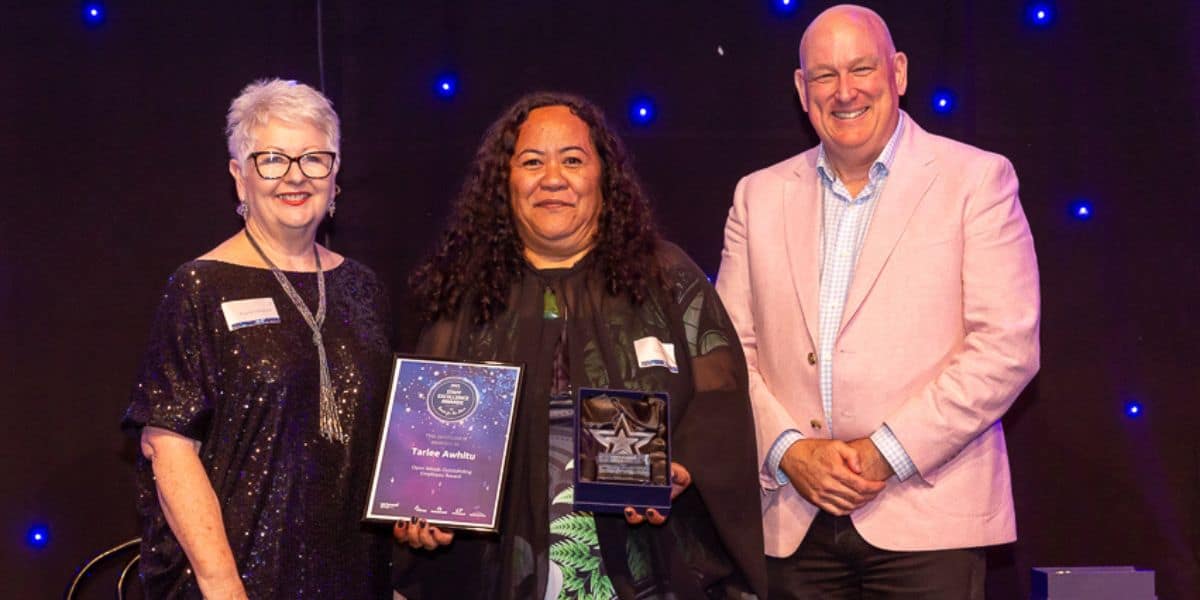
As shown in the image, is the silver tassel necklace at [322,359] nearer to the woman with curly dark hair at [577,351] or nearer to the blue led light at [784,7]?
the woman with curly dark hair at [577,351]

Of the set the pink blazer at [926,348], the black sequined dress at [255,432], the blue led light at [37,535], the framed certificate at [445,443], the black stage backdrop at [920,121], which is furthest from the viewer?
the black stage backdrop at [920,121]

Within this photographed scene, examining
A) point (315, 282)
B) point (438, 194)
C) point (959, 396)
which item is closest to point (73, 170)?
point (438, 194)

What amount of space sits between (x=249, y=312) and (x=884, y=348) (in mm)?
1569

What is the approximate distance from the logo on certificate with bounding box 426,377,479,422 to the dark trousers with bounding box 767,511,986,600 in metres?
1.01

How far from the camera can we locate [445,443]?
2711 millimetres

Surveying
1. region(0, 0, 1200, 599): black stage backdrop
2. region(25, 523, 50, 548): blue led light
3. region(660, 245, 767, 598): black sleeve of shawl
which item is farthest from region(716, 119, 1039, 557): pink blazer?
region(25, 523, 50, 548): blue led light

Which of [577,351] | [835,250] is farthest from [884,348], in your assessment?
[577,351]

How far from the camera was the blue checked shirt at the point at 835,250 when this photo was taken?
317 centimetres

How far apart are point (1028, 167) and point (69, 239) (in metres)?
3.16

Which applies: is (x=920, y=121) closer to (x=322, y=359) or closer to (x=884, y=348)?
(x=884, y=348)

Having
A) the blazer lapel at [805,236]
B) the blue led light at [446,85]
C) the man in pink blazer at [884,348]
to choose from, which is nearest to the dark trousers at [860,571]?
the man in pink blazer at [884,348]

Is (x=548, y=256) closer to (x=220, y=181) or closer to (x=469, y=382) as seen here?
(x=469, y=382)

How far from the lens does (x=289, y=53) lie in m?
4.03

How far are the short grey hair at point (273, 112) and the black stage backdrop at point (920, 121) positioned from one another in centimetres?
108
